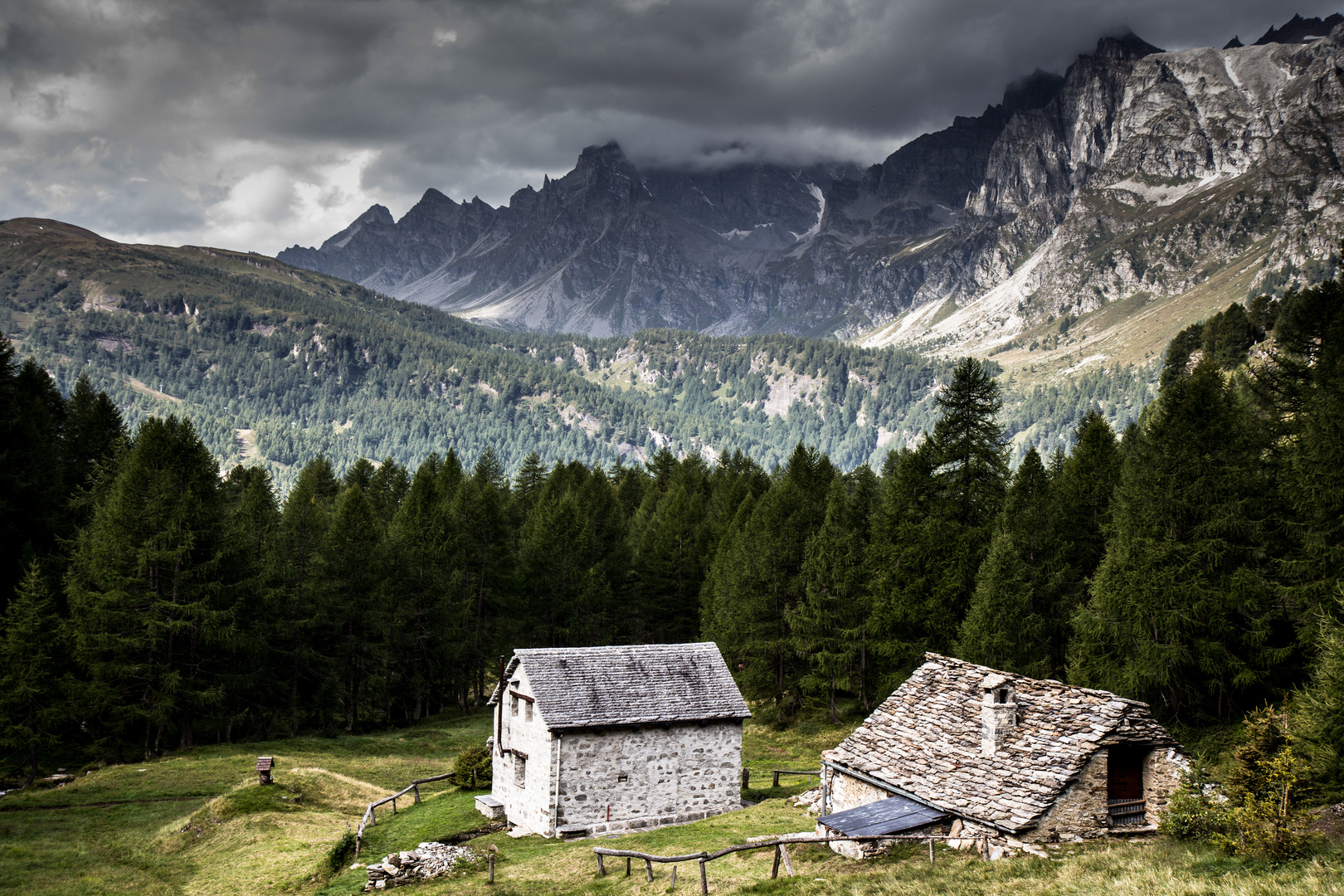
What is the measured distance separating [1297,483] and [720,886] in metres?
25.4

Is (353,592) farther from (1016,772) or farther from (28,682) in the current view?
(1016,772)

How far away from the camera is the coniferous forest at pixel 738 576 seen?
101ft

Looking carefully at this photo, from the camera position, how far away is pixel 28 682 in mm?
34906

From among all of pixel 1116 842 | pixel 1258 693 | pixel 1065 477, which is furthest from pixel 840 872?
pixel 1065 477

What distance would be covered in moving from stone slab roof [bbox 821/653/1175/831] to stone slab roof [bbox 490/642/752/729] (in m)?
7.10

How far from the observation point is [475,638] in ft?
193

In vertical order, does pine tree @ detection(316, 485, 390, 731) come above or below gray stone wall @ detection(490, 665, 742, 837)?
above

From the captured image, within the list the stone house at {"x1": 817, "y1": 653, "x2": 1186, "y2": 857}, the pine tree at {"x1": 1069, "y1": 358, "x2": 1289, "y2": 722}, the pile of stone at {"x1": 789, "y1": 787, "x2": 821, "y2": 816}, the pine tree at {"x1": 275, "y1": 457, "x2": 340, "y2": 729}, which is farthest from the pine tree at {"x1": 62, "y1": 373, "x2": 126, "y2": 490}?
the pine tree at {"x1": 1069, "y1": 358, "x2": 1289, "y2": 722}

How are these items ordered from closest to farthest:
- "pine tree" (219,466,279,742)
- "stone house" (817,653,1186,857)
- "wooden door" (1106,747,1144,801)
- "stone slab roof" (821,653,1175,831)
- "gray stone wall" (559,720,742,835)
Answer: "stone house" (817,653,1186,857) → "stone slab roof" (821,653,1175,831) → "wooden door" (1106,747,1144,801) → "gray stone wall" (559,720,742,835) → "pine tree" (219,466,279,742)

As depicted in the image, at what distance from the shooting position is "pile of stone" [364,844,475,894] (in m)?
23.8

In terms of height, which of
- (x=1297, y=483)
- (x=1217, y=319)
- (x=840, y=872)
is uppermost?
(x=1217, y=319)

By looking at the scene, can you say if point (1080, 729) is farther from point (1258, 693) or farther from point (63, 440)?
point (63, 440)

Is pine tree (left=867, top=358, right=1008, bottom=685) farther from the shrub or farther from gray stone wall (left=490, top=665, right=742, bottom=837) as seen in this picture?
the shrub

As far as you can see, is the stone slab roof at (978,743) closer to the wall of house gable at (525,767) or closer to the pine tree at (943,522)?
the wall of house gable at (525,767)
